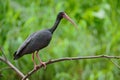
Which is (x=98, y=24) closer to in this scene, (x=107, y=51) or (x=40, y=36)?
(x=107, y=51)

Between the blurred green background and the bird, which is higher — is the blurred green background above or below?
below

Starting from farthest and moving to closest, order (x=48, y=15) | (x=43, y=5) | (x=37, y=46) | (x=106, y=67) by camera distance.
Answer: (x=43, y=5), (x=48, y=15), (x=106, y=67), (x=37, y=46)

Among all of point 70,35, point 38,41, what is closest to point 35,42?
point 38,41

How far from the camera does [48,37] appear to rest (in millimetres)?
4414

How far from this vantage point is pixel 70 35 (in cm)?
729

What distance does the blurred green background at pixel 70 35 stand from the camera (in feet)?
22.4

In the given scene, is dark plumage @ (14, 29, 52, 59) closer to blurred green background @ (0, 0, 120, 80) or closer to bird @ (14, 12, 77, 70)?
bird @ (14, 12, 77, 70)

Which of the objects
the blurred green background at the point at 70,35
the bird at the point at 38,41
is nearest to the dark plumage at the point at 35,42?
the bird at the point at 38,41

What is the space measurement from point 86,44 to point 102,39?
270mm

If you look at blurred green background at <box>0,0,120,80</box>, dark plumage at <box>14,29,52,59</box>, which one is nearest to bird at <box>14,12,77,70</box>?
dark plumage at <box>14,29,52,59</box>

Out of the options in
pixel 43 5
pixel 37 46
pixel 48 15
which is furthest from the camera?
pixel 43 5

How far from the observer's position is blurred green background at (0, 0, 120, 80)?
6.82 meters

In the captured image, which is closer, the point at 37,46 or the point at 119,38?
the point at 37,46

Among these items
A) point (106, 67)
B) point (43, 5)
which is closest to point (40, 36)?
point (106, 67)
